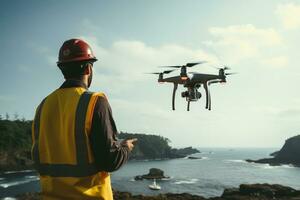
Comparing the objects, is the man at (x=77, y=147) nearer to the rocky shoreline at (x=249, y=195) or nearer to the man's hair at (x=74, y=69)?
the man's hair at (x=74, y=69)

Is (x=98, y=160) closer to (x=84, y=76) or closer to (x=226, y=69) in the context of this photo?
A: (x=84, y=76)

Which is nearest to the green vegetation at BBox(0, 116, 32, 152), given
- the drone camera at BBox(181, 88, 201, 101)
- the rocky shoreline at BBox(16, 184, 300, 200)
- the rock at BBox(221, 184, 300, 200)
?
the rocky shoreline at BBox(16, 184, 300, 200)

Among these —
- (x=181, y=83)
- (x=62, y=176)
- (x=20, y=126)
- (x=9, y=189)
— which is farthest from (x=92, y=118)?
(x=20, y=126)

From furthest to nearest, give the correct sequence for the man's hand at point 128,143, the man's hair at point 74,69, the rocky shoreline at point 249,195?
the rocky shoreline at point 249,195
the man's hair at point 74,69
the man's hand at point 128,143

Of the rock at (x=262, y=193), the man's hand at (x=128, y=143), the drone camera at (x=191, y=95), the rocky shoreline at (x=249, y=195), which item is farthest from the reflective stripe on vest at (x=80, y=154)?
the rock at (x=262, y=193)

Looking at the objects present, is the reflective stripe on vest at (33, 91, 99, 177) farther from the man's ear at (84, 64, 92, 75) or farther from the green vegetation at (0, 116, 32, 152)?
the green vegetation at (0, 116, 32, 152)

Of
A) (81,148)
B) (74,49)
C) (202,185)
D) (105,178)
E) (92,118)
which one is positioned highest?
(74,49)

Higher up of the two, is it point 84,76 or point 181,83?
point 181,83
